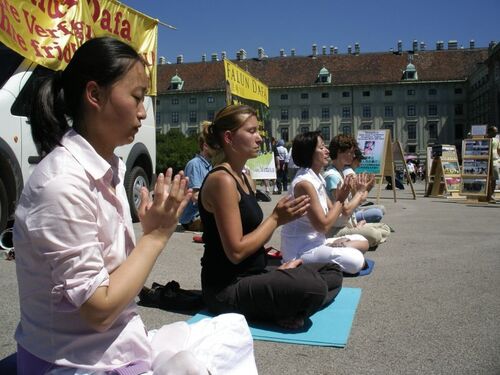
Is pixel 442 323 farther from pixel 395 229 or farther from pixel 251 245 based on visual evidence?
pixel 395 229

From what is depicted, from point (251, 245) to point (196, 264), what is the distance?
280 cm

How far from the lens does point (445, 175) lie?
53.4 ft

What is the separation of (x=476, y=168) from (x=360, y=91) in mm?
68065

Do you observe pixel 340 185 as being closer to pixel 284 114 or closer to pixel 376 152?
pixel 376 152

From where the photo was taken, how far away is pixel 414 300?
431 centimetres

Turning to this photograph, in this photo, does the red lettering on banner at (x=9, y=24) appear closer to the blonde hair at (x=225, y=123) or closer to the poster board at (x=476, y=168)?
the blonde hair at (x=225, y=123)

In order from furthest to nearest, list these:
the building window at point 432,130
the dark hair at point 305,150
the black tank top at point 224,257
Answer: the building window at point 432,130
the dark hair at point 305,150
the black tank top at point 224,257

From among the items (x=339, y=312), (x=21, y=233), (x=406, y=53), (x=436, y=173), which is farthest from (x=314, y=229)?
(x=406, y=53)

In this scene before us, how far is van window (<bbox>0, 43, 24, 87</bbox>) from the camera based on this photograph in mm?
6340

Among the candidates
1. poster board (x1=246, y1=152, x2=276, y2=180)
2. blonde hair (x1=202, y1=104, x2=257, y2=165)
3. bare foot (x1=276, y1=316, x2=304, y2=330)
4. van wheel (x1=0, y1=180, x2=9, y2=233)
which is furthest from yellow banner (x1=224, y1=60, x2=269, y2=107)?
bare foot (x1=276, y1=316, x2=304, y2=330)

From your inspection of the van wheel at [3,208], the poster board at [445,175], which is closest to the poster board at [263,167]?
the poster board at [445,175]

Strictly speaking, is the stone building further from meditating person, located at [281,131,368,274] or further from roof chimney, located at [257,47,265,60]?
meditating person, located at [281,131,368,274]

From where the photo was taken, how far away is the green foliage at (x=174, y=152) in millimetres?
75125

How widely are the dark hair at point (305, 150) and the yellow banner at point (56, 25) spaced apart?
2.15 meters
